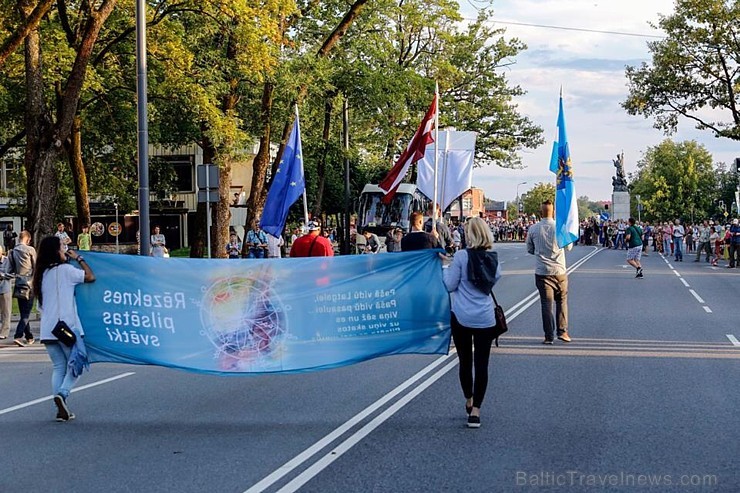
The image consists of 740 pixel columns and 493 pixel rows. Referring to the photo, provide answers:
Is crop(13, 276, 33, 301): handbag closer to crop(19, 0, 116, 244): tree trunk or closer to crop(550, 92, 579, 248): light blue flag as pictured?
crop(19, 0, 116, 244): tree trunk

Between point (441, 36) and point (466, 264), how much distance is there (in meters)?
43.8

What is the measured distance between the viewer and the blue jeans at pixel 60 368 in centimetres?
872

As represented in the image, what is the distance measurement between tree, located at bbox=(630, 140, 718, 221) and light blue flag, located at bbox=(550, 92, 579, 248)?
10071 cm

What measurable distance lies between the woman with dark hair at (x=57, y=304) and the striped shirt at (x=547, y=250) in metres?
6.76

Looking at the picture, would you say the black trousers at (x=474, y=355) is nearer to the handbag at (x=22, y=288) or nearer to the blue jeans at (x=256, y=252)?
the handbag at (x=22, y=288)

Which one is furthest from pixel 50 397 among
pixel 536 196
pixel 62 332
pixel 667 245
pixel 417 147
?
pixel 536 196

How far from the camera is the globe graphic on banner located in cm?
891

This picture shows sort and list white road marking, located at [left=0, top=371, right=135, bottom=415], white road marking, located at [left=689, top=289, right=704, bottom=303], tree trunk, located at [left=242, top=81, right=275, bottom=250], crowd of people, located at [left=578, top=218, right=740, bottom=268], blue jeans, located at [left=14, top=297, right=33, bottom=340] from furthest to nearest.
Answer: crowd of people, located at [left=578, top=218, right=740, bottom=268]
tree trunk, located at [left=242, top=81, right=275, bottom=250]
white road marking, located at [left=689, top=289, right=704, bottom=303]
blue jeans, located at [left=14, top=297, right=33, bottom=340]
white road marking, located at [left=0, top=371, right=135, bottom=415]

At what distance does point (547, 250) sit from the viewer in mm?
13344

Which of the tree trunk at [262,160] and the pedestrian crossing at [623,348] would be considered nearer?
the pedestrian crossing at [623,348]

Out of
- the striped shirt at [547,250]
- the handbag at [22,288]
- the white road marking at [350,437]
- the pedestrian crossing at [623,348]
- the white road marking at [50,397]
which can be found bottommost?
the white road marking at [50,397]

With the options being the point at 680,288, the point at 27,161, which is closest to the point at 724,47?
the point at 680,288

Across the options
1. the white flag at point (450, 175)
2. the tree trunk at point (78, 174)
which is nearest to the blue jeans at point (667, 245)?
the tree trunk at point (78, 174)

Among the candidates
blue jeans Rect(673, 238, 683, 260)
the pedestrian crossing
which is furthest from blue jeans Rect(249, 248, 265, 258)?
blue jeans Rect(673, 238, 683, 260)
